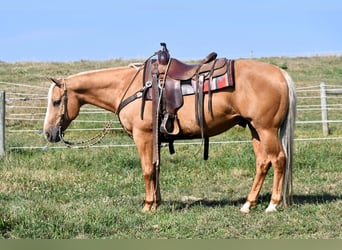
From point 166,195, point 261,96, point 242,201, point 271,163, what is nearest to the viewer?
point 261,96

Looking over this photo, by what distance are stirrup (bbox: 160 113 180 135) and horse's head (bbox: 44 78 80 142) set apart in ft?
4.28

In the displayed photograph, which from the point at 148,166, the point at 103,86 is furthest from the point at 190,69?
the point at 148,166

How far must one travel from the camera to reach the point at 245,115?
6.29 metres

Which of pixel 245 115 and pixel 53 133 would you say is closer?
pixel 245 115

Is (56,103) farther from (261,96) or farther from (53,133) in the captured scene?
(261,96)

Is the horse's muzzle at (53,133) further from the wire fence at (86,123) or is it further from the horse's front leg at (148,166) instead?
the wire fence at (86,123)

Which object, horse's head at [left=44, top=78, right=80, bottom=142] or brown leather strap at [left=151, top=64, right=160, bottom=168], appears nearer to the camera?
brown leather strap at [left=151, top=64, right=160, bottom=168]

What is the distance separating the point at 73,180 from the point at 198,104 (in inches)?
120

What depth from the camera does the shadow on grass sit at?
6657mm

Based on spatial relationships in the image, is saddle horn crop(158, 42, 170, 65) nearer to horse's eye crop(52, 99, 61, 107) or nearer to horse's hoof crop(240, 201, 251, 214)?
horse's eye crop(52, 99, 61, 107)

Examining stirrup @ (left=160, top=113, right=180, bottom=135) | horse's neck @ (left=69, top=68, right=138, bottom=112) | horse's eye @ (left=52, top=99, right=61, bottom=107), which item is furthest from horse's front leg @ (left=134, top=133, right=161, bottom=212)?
horse's eye @ (left=52, top=99, right=61, bottom=107)

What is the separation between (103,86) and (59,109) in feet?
2.13

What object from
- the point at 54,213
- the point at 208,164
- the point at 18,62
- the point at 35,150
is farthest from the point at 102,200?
the point at 18,62

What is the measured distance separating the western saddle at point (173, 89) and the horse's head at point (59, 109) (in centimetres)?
106
